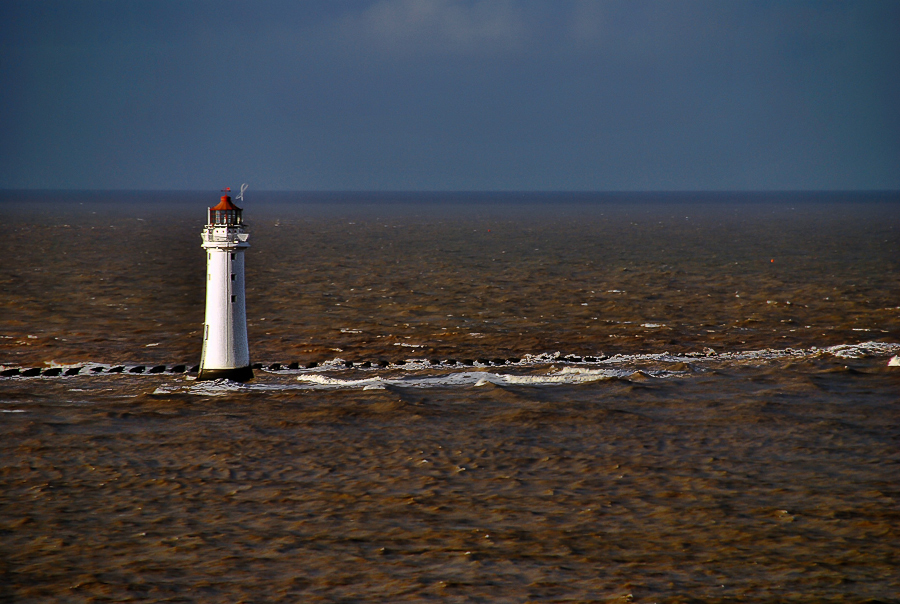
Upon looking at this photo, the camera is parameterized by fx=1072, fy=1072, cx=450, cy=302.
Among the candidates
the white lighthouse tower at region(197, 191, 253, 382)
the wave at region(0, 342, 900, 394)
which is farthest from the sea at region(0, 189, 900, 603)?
the white lighthouse tower at region(197, 191, 253, 382)

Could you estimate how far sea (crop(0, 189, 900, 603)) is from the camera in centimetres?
1464

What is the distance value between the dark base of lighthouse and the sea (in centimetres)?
22

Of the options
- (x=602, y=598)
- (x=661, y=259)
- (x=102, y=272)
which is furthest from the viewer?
(x=661, y=259)

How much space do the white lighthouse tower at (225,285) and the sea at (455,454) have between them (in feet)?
3.05

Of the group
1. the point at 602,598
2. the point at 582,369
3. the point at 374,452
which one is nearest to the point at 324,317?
the point at 582,369

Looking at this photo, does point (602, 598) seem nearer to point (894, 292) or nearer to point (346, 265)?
point (894, 292)

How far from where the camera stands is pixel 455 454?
2022cm

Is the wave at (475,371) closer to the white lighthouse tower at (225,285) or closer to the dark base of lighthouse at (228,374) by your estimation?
the dark base of lighthouse at (228,374)

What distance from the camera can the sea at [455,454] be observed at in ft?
48.0

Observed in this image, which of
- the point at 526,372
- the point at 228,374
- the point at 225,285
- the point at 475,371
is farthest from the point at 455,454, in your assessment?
the point at 526,372

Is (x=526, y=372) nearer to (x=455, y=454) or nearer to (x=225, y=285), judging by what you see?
(x=455, y=454)

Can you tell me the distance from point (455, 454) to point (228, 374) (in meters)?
7.05

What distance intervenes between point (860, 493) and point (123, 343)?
872 inches

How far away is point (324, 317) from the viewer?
39125mm
